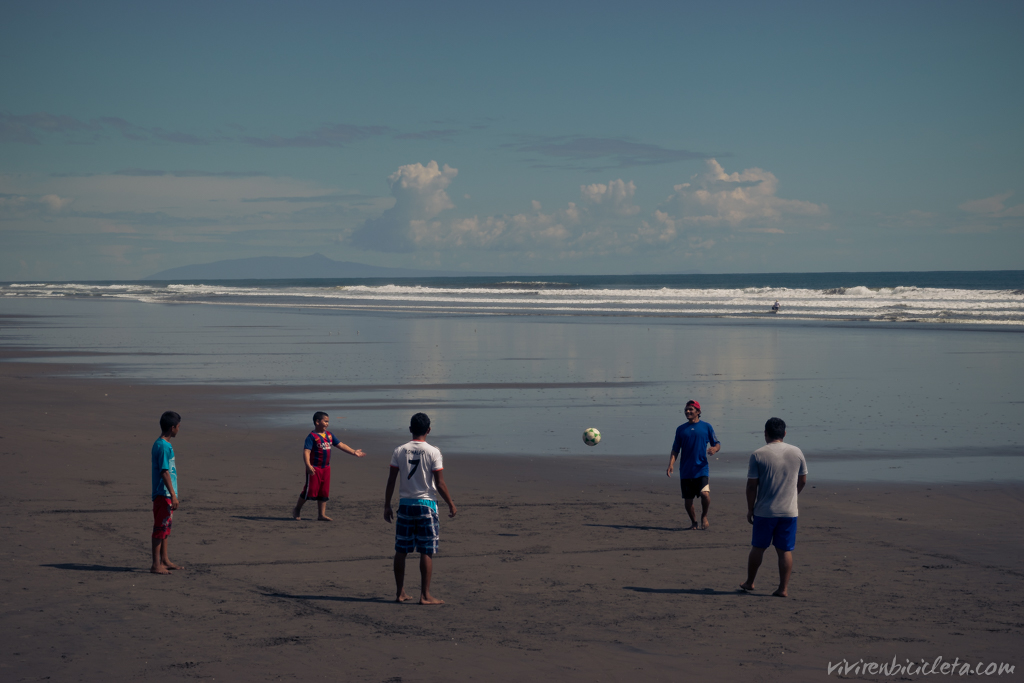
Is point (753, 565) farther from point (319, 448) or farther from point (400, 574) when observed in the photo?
point (319, 448)

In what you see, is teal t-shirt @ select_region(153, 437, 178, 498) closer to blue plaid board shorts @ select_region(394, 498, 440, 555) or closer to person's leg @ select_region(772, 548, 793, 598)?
blue plaid board shorts @ select_region(394, 498, 440, 555)

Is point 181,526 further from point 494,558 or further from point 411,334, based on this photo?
point 411,334

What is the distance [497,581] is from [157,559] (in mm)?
3155

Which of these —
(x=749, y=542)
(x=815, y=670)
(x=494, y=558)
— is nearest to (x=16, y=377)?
(x=494, y=558)

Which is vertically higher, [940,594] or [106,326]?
[106,326]

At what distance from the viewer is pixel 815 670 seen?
5930mm

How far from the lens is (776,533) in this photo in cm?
743

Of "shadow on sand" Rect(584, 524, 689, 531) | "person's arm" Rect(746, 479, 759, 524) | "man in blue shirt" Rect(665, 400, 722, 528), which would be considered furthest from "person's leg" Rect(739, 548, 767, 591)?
"shadow on sand" Rect(584, 524, 689, 531)

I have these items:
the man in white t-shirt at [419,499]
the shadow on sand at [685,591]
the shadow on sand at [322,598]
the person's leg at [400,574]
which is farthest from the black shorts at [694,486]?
the shadow on sand at [322,598]

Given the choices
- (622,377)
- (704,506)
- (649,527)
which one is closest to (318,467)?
(649,527)

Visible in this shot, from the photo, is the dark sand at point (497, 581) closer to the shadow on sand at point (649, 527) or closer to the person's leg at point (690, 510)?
the shadow on sand at point (649, 527)

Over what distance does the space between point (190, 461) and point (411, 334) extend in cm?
2452

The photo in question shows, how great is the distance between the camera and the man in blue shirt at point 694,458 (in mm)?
9500

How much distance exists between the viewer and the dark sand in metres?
6.11
